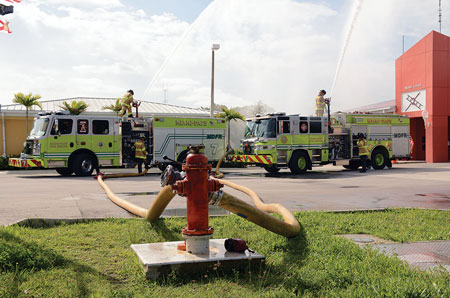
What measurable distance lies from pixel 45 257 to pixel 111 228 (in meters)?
1.62

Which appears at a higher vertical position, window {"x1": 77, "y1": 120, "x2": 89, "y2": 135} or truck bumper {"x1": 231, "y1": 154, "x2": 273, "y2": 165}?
window {"x1": 77, "y1": 120, "x2": 89, "y2": 135}

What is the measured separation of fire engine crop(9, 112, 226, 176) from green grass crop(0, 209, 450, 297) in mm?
10905

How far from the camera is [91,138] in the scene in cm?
1656

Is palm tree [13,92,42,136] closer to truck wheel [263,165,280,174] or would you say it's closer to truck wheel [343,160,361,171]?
truck wheel [263,165,280,174]

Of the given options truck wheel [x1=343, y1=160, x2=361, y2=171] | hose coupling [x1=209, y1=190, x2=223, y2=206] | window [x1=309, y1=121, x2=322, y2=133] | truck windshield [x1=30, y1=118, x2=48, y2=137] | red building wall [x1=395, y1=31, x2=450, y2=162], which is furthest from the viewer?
red building wall [x1=395, y1=31, x2=450, y2=162]

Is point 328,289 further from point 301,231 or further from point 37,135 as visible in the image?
point 37,135

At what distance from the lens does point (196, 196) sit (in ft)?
13.1

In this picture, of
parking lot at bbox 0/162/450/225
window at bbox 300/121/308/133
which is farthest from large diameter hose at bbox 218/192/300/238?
window at bbox 300/121/308/133

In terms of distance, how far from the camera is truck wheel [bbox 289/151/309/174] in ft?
56.5

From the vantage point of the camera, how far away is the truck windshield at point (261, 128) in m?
17.0

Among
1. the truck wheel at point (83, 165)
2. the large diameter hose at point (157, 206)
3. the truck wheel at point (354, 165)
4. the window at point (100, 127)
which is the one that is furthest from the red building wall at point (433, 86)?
the large diameter hose at point (157, 206)

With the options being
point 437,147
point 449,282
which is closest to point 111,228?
point 449,282

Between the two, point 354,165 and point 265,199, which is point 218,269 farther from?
point 354,165

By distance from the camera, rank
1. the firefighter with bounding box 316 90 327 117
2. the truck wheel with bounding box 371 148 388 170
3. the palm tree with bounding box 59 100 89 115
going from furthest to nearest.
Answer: the palm tree with bounding box 59 100 89 115 < the truck wheel with bounding box 371 148 388 170 < the firefighter with bounding box 316 90 327 117
